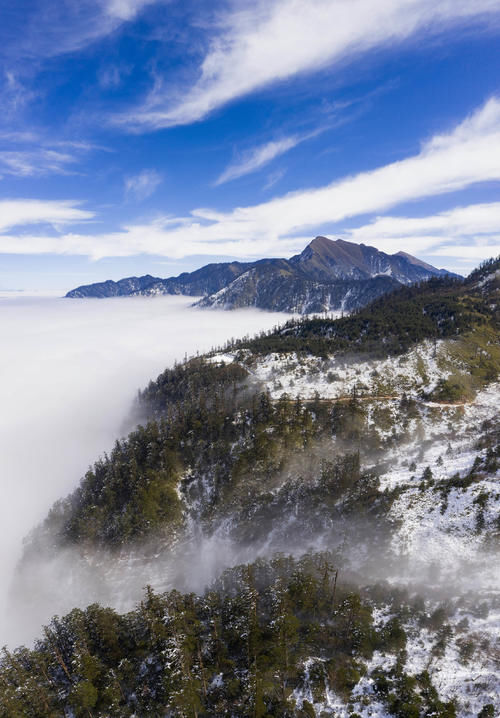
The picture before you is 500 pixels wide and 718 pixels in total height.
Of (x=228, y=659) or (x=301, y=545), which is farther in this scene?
(x=301, y=545)

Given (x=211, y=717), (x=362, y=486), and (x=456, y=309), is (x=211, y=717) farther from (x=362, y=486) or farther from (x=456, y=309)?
(x=456, y=309)

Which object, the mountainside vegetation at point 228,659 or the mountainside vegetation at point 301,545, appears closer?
the mountainside vegetation at point 228,659

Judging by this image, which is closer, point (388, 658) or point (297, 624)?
point (388, 658)

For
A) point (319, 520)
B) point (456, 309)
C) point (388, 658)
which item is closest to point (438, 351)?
point (456, 309)

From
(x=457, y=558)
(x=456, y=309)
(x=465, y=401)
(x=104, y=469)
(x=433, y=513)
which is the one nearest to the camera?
(x=457, y=558)

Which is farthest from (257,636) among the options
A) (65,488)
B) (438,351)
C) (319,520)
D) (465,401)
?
(65,488)

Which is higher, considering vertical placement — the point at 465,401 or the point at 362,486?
the point at 465,401

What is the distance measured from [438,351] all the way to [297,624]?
136044 mm

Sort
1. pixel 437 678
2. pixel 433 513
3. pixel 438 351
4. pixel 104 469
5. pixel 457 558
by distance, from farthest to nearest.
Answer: pixel 438 351, pixel 104 469, pixel 433 513, pixel 457 558, pixel 437 678

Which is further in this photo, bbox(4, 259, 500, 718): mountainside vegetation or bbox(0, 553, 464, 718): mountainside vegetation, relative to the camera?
bbox(4, 259, 500, 718): mountainside vegetation

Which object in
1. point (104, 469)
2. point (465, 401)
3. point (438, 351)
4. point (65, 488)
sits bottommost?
point (65, 488)

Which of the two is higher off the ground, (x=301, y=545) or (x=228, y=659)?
(x=228, y=659)

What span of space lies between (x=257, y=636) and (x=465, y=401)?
112976mm

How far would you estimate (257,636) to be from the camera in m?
54.8
